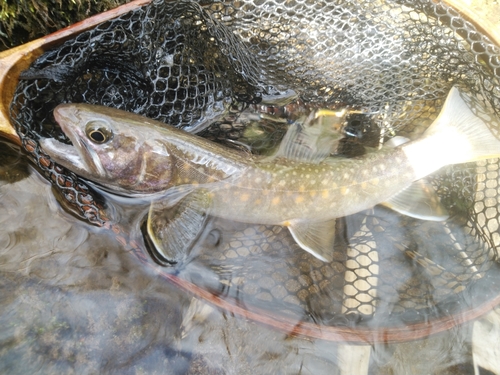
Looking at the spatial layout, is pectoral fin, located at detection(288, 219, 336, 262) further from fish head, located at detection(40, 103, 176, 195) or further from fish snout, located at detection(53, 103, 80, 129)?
fish snout, located at detection(53, 103, 80, 129)

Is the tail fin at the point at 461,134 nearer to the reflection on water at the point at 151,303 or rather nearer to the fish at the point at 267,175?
the fish at the point at 267,175

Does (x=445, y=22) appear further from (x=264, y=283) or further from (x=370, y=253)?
(x=264, y=283)

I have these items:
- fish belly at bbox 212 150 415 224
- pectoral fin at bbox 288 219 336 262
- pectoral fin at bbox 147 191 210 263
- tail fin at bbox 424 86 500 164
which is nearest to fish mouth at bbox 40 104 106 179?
pectoral fin at bbox 147 191 210 263

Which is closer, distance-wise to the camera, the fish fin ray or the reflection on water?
the reflection on water

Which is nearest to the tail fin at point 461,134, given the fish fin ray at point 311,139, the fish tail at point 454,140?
the fish tail at point 454,140

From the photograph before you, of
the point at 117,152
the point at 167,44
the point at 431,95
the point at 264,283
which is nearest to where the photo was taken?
the point at 117,152

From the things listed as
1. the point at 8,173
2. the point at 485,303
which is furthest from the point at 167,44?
the point at 485,303

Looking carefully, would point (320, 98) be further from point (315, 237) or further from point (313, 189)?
point (315, 237)
